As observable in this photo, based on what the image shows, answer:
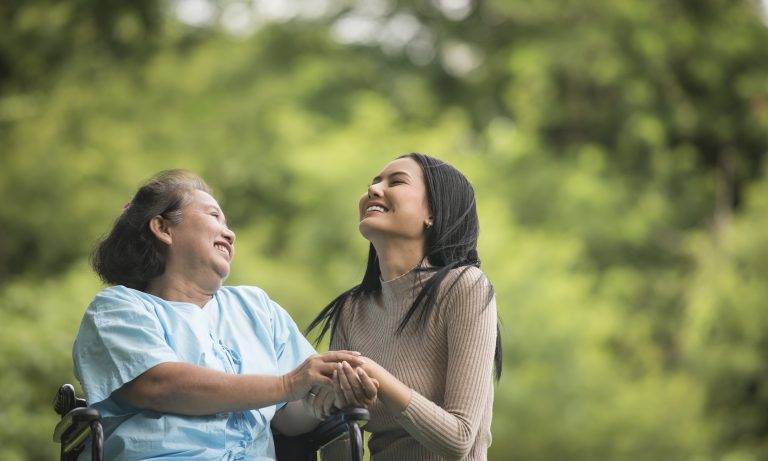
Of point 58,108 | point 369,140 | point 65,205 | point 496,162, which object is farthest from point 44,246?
point 496,162

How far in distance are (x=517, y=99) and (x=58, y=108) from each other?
5.26 m

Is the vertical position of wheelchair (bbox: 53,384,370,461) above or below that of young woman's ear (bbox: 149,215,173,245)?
below

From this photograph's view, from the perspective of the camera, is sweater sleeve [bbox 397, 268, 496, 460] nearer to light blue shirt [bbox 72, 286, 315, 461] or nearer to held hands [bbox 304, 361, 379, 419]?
held hands [bbox 304, 361, 379, 419]

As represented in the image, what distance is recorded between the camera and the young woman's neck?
2428 mm

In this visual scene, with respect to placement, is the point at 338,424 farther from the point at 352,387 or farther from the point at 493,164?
the point at 493,164

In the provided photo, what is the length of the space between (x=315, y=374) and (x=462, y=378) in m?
0.31

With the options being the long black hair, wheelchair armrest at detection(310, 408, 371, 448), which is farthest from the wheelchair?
the long black hair

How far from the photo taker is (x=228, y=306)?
8.08 feet

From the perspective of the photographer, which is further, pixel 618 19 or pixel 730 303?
pixel 618 19

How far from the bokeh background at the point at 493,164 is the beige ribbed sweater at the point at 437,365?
407 cm

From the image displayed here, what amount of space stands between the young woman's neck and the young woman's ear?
17.8 inches

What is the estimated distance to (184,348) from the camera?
2.26 metres

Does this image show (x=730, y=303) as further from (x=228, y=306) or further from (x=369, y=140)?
(x=228, y=306)

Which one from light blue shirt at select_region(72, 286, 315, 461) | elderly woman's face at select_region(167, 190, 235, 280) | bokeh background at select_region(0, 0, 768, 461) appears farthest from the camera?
bokeh background at select_region(0, 0, 768, 461)
